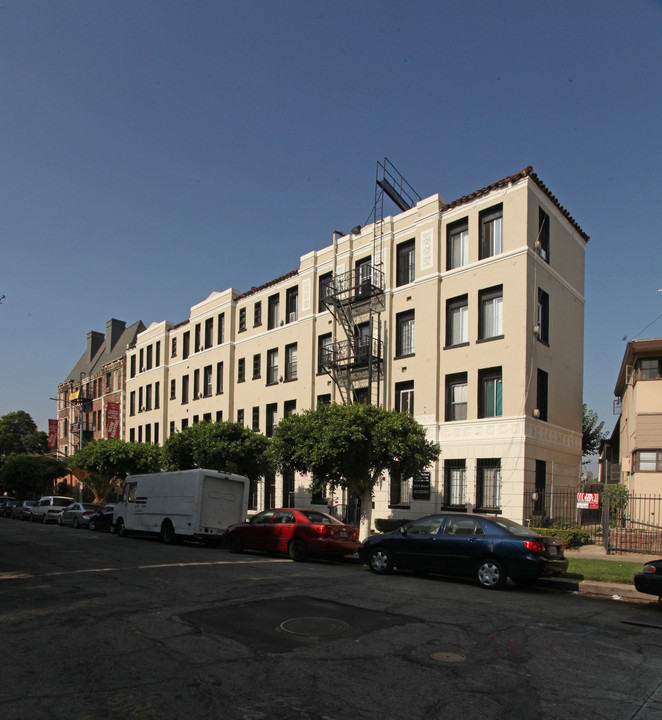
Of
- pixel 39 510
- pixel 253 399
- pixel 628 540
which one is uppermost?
pixel 253 399

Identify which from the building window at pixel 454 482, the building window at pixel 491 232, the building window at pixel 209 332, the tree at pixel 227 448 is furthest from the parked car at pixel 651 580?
the building window at pixel 209 332

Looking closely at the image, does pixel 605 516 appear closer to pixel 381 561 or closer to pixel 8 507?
pixel 381 561

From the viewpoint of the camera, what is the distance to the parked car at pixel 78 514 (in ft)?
109

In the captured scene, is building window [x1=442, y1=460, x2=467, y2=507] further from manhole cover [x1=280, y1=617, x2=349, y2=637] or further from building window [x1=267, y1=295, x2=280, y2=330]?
manhole cover [x1=280, y1=617, x2=349, y2=637]

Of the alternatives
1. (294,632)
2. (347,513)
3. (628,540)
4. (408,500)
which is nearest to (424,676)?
(294,632)

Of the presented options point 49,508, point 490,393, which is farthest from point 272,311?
point 49,508

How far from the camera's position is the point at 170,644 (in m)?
7.41

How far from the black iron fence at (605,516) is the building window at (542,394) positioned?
2825 mm

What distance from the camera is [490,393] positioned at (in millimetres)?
23203

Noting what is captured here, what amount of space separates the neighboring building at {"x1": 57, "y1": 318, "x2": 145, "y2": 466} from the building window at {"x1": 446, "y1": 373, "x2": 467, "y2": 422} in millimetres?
32846

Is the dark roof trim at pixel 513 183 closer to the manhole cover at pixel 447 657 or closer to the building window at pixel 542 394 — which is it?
the building window at pixel 542 394

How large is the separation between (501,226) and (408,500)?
10.9m

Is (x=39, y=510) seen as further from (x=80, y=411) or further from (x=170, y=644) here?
(x=170, y=644)

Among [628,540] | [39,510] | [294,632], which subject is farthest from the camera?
[39,510]
